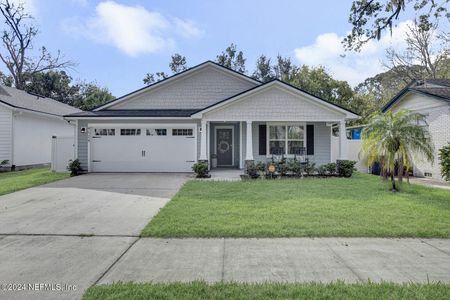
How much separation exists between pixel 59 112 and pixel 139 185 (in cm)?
1428

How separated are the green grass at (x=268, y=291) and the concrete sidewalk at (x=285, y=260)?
0.21 metres

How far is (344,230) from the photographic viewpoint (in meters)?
5.48

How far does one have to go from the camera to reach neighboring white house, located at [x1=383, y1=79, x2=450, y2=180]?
43.1 ft

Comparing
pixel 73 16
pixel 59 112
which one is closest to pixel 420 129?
pixel 73 16

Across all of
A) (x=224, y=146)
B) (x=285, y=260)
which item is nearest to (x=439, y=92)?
(x=224, y=146)

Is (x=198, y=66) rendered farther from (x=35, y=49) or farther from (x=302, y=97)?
(x=35, y=49)

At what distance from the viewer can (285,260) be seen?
424cm

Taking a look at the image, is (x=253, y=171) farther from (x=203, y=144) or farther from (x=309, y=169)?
(x=203, y=144)

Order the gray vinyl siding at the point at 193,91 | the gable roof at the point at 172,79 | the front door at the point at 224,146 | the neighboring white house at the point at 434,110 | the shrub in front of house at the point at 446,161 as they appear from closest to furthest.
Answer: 1. the shrub in front of house at the point at 446,161
2. the neighboring white house at the point at 434,110
3. the gable roof at the point at 172,79
4. the front door at the point at 224,146
5. the gray vinyl siding at the point at 193,91

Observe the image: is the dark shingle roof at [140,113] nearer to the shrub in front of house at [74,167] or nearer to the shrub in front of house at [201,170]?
the shrub in front of house at [74,167]

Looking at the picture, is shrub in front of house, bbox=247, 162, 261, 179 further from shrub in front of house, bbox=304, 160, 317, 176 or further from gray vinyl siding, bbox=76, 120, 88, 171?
gray vinyl siding, bbox=76, 120, 88, 171

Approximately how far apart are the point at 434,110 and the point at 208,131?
410 inches

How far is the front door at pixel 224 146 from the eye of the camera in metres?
16.5

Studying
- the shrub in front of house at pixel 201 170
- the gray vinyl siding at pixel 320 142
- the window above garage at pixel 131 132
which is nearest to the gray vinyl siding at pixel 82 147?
the window above garage at pixel 131 132
